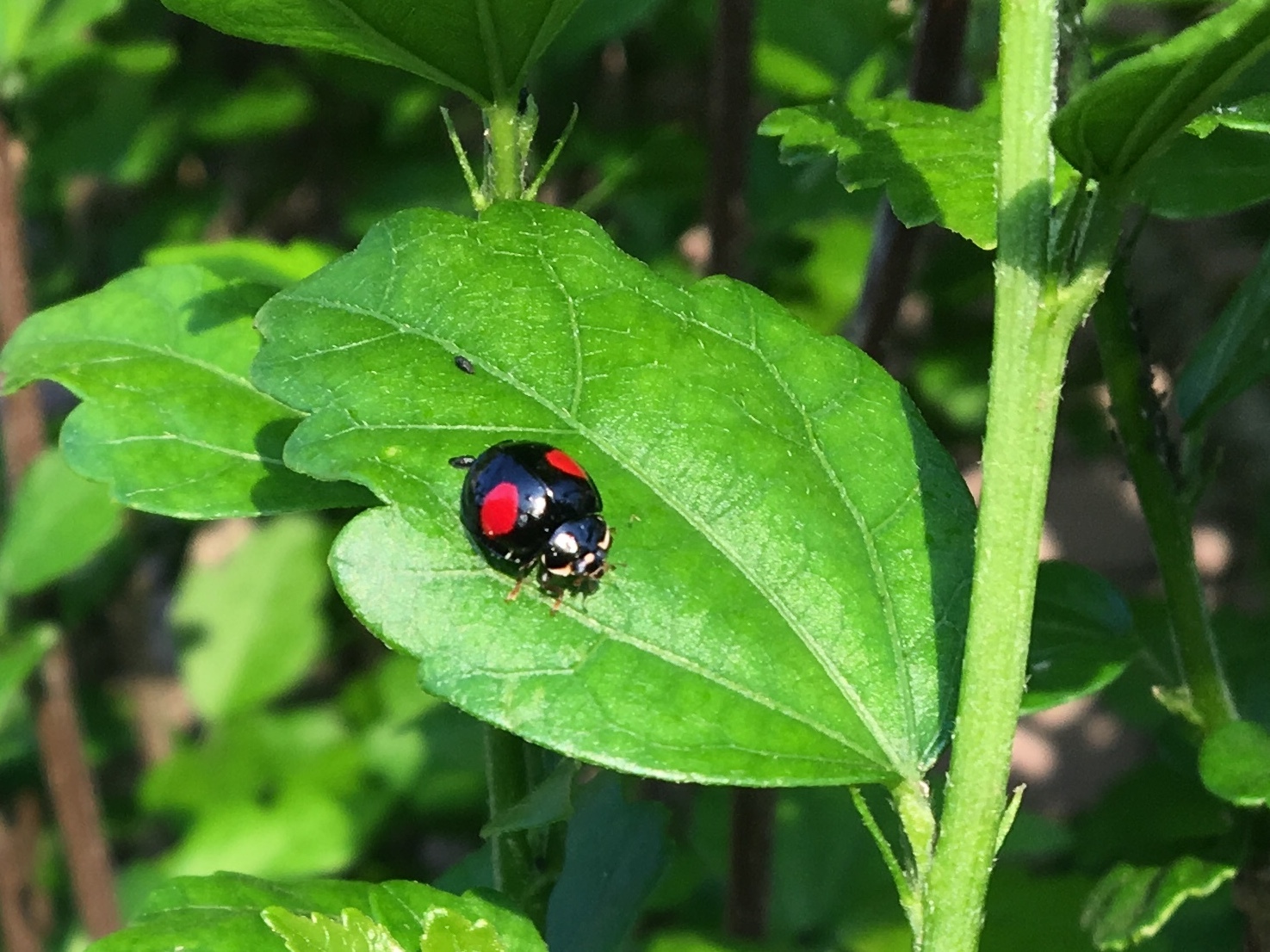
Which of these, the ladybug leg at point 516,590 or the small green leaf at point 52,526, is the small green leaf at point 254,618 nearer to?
the small green leaf at point 52,526

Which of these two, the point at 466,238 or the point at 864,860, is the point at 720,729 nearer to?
the point at 466,238

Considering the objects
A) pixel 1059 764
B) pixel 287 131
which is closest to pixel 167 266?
pixel 287 131

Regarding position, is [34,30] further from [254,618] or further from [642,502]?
[642,502]

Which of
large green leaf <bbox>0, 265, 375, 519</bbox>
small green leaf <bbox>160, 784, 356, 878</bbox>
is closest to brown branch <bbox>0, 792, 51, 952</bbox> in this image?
small green leaf <bbox>160, 784, 356, 878</bbox>

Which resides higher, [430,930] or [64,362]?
[64,362]

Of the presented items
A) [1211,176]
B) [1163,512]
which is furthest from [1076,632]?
[1211,176]

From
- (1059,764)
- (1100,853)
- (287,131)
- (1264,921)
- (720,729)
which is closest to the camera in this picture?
(720,729)
